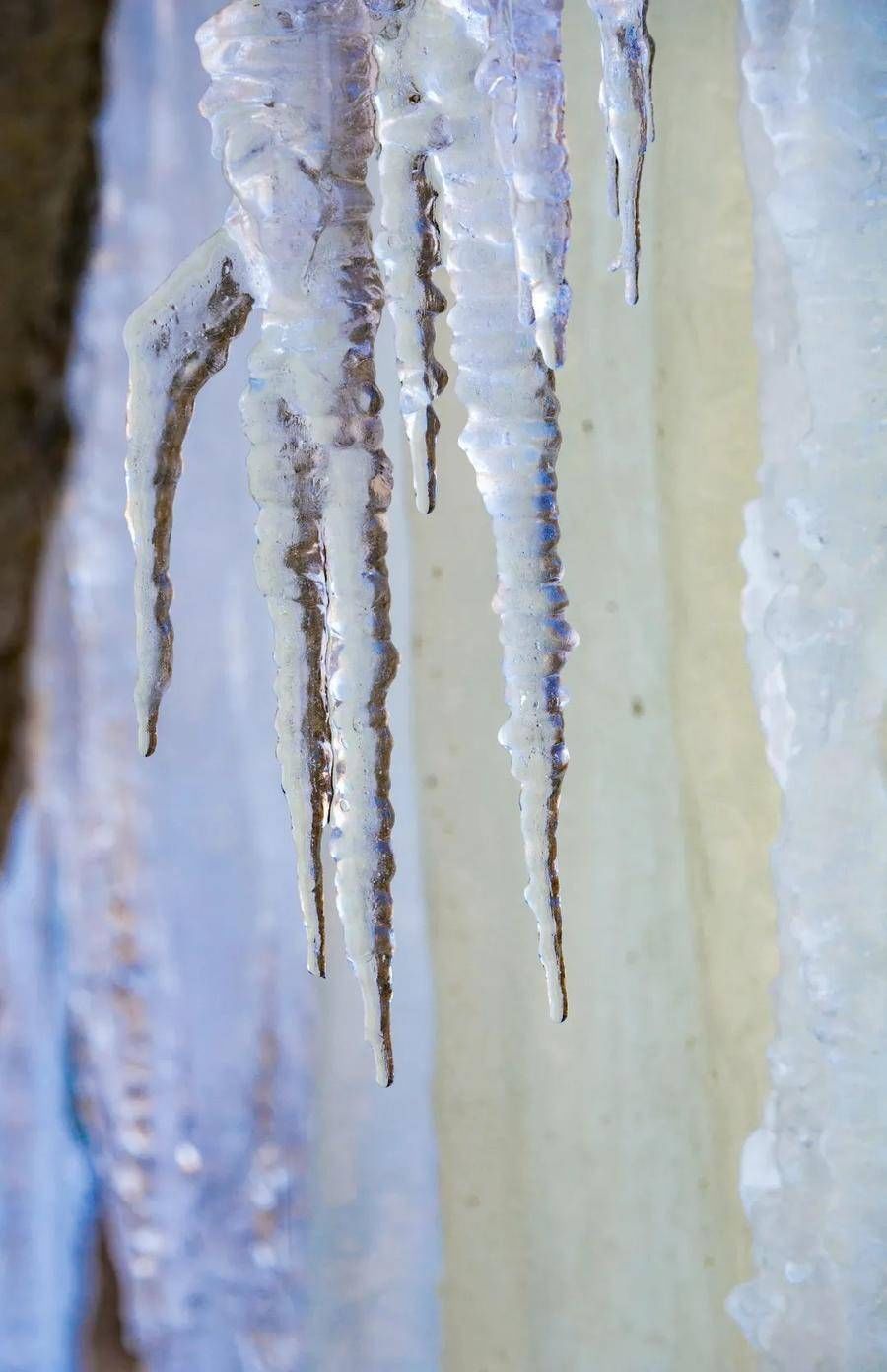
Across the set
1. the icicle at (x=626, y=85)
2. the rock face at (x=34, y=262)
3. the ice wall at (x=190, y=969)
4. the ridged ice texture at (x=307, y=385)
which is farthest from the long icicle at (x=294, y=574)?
the rock face at (x=34, y=262)

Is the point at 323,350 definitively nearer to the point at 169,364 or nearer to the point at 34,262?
the point at 169,364

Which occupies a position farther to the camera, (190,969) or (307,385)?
(190,969)

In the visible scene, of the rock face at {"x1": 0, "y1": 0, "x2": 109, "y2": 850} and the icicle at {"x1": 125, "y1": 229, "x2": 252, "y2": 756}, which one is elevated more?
the rock face at {"x1": 0, "y1": 0, "x2": 109, "y2": 850}

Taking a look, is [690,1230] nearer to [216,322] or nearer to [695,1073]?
[695,1073]

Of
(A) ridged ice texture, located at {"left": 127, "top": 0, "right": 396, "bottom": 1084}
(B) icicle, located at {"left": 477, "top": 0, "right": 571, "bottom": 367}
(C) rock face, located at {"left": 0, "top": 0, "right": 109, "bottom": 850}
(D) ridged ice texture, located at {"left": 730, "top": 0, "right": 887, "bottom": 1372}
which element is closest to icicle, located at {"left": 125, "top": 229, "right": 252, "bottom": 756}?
(A) ridged ice texture, located at {"left": 127, "top": 0, "right": 396, "bottom": 1084}

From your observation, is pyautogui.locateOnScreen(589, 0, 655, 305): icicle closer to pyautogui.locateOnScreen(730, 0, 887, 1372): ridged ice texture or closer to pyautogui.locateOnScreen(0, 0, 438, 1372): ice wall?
pyautogui.locateOnScreen(730, 0, 887, 1372): ridged ice texture

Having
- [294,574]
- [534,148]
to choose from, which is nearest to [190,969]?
[294,574]

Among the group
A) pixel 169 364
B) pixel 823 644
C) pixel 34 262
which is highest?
pixel 34 262

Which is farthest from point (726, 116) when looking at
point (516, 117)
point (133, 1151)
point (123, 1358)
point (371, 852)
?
point (123, 1358)
